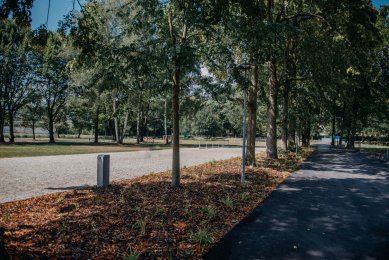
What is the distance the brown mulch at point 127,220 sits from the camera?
5.43 metres

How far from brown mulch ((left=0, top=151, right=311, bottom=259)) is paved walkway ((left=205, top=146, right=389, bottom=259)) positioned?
50cm

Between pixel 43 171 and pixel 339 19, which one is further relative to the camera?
pixel 339 19

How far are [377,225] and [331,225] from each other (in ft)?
3.65

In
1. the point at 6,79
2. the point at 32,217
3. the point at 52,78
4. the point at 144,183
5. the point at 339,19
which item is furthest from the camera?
the point at 52,78

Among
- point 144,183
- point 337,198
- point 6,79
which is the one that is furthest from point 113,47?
point 6,79

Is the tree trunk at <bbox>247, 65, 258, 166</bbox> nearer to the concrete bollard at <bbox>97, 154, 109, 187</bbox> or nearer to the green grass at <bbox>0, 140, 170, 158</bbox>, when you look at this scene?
the concrete bollard at <bbox>97, 154, 109, 187</bbox>

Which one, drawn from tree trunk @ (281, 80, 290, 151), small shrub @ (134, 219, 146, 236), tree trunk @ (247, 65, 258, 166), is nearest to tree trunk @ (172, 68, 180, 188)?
small shrub @ (134, 219, 146, 236)

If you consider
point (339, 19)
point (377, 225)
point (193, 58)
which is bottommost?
point (377, 225)

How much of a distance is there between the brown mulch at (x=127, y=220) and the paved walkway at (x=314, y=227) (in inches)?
19.5

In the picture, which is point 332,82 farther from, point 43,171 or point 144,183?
point 43,171

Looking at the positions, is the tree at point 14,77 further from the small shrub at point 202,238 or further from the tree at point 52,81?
the small shrub at point 202,238

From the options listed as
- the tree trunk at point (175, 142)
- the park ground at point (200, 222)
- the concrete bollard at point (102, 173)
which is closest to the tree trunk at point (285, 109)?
the park ground at point (200, 222)

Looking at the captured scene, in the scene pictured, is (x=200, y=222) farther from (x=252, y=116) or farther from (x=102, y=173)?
(x=252, y=116)

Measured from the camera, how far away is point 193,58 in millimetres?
8719
